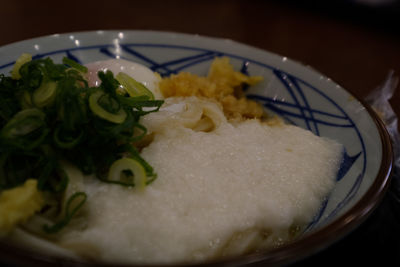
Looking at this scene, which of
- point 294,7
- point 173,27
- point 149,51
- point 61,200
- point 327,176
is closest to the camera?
point 61,200

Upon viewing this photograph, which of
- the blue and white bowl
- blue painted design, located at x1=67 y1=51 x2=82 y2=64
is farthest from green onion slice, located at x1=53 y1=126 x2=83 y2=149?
blue painted design, located at x1=67 y1=51 x2=82 y2=64

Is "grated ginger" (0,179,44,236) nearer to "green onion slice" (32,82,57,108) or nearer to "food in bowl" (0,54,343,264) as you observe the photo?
"food in bowl" (0,54,343,264)

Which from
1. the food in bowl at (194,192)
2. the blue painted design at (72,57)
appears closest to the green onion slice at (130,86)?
the food in bowl at (194,192)

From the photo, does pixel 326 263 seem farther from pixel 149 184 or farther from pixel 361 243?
pixel 149 184

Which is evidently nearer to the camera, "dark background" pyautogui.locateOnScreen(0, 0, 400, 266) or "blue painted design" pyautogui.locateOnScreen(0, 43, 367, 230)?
"blue painted design" pyautogui.locateOnScreen(0, 43, 367, 230)

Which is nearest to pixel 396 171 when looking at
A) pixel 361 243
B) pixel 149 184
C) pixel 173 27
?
pixel 361 243
